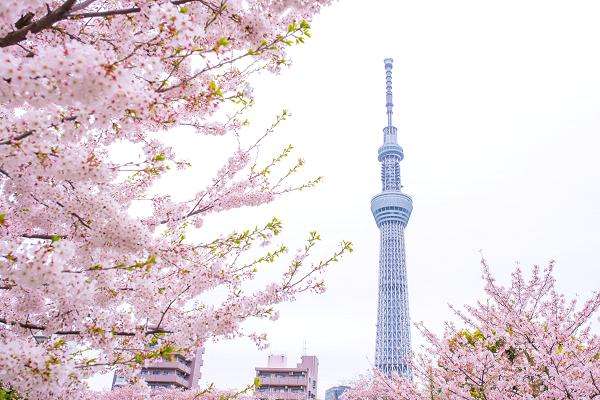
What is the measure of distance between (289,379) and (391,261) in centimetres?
2267

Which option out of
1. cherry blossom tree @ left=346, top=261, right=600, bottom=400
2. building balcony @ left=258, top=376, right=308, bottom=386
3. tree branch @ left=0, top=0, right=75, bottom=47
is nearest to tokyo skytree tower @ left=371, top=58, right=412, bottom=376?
building balcony @ left=258, top=376, right=308, bottom=386

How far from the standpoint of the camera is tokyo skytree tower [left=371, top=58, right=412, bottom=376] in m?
59.6

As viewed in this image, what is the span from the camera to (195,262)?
3992 mm

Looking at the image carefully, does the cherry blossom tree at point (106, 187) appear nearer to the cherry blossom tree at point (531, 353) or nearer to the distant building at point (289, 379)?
the cherry blossom tree at point (531, 353)

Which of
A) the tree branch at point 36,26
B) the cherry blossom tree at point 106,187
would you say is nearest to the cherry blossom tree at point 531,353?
the cherry blossom tree at point 106,187

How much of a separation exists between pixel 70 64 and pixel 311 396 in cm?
5467

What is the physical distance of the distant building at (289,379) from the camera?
50000 mm

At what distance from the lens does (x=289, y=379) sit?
50.8m

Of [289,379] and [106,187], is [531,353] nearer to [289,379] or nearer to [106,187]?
[106,187]

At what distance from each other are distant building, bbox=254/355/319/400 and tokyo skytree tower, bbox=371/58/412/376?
8499mm

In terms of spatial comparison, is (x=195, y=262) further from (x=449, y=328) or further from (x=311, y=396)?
(x=311, y=396)

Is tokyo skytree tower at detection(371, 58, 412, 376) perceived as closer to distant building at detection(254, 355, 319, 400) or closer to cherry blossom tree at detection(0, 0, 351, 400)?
distant building at detection(254, 355, 319, 400)

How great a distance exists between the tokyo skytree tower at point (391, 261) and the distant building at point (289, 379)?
27.9 feet

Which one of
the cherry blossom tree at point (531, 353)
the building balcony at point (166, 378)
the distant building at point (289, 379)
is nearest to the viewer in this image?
the cherry blossom tree at point (531, 353)
